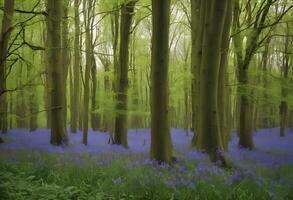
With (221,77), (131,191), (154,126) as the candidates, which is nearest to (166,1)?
(154,126)

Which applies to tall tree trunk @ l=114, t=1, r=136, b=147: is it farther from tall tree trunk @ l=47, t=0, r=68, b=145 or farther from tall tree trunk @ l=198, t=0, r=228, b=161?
tall tree trunk @ l=198, t=0, r=228, b=161

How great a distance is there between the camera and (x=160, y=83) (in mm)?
7645

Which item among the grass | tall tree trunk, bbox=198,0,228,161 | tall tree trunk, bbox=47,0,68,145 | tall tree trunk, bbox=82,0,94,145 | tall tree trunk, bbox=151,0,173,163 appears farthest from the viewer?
tall tree trunk, bbox=82,0,94,145

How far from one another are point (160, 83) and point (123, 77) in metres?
7.36

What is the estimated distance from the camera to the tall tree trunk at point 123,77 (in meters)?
14.5

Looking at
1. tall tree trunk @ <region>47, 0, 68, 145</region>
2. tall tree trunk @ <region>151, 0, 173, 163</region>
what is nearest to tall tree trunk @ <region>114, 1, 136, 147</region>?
tall tree trunk @ <region>47, 0, 68, 145</region>

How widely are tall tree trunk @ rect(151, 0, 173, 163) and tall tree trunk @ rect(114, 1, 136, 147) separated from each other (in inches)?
267

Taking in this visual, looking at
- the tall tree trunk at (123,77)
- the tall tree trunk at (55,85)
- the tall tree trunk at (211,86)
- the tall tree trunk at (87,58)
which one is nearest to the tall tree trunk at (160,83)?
the tall tree trunk at (211,86)

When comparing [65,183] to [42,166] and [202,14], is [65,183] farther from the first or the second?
[202,14]

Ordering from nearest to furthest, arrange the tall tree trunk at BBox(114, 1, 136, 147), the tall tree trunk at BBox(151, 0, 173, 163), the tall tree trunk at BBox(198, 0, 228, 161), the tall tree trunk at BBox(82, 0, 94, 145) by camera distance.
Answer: the tall tree trunk at BBox(151, 0, 173, 163) → the tall tree trunk at BBox(198, 0, 228, 161) → the tall tree trunk at BBox(114, 1, 136, 147) → the tall tree trunk at BBox(82, 0, 94, 145)

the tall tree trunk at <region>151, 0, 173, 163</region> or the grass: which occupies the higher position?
the tall tree trunk at <region>151, 0, 173, 163</region>

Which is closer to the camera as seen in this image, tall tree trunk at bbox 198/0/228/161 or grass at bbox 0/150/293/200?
grass at bbox 0/150/293/200

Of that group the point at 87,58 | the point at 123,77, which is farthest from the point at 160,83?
the point at 87,58

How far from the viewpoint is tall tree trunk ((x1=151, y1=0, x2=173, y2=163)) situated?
7586 mm
